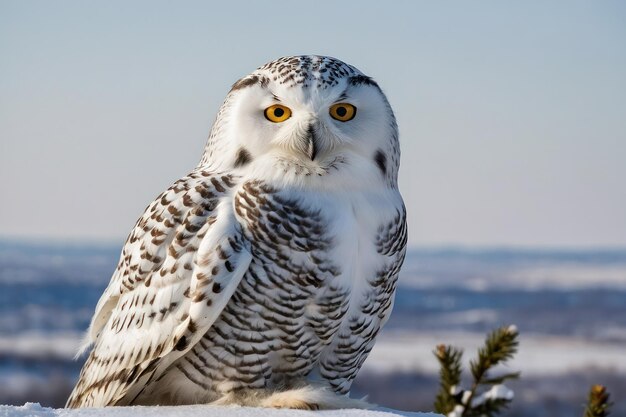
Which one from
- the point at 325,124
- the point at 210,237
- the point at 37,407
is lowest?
the point at 37,407

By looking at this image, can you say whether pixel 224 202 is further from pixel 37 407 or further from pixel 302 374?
pixel 37 407

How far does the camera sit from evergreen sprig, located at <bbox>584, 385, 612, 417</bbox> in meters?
3.24

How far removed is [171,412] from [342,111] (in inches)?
38.7

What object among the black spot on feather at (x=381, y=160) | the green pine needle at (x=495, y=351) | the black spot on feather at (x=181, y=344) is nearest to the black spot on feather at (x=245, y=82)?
the black spot on feather at (x=381, y=160)

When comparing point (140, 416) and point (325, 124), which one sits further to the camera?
point (325, 124)

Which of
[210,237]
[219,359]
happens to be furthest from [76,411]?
[210,237]

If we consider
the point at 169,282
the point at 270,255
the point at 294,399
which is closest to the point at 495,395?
the point at 294,399

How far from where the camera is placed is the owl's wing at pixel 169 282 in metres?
2.58

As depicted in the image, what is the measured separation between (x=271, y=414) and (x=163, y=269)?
1.80 ft

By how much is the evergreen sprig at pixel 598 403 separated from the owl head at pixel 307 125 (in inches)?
44.2

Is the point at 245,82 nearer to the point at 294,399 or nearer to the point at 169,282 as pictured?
the point at 169,282

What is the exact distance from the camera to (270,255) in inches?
102

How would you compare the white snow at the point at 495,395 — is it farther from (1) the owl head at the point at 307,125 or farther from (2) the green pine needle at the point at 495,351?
(1) the owl head at the point at 307,125

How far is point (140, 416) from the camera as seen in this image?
244cm
